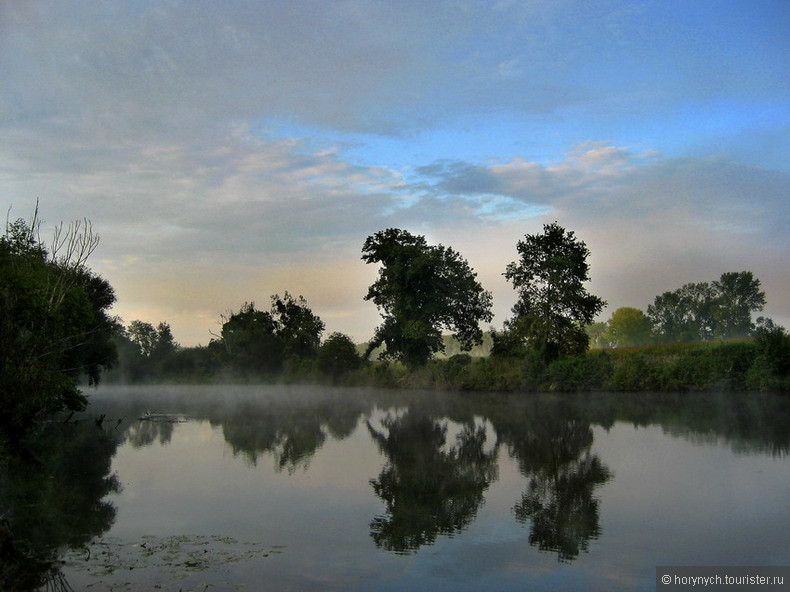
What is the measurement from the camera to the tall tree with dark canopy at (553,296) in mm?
52719

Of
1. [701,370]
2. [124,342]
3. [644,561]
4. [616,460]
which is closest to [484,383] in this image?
[701,370]

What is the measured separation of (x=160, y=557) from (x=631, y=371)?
1681 inches

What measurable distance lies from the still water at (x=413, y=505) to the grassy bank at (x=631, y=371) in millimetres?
15745

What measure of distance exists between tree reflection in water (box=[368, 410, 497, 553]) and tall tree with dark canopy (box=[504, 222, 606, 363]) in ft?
86.2

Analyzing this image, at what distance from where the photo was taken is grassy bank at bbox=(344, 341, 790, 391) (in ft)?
140

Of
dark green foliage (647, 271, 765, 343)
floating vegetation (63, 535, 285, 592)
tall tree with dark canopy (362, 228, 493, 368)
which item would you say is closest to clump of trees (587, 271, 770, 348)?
dark green foliage (647, 271, 765, 343)

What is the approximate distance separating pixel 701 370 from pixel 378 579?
41.1 meters

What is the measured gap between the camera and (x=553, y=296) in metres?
53.1

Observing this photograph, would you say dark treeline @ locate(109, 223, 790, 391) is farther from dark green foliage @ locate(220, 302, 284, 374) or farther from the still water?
the still water

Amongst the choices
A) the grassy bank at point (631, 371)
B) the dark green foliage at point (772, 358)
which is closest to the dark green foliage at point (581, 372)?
the grassy bank at point (631, 371)

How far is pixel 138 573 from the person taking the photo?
9.30 meters

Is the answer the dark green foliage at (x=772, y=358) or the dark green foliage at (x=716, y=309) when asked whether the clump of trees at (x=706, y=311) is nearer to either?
the dark green foliage at (x=716, y=309)

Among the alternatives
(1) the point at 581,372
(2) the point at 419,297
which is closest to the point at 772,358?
(1) the point at 581,372

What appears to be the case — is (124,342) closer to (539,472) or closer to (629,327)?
(629,327)
